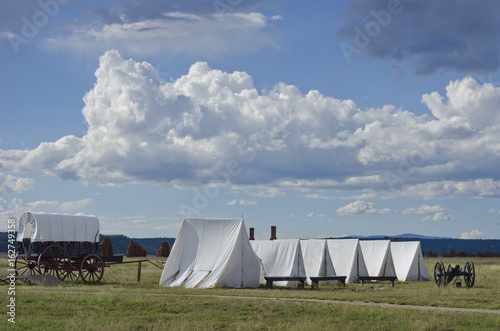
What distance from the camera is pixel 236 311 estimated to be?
19.2m

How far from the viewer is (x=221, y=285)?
27.8m

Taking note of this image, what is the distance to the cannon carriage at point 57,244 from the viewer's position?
1104 inches

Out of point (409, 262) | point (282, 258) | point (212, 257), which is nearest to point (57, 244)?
point (212, 257)

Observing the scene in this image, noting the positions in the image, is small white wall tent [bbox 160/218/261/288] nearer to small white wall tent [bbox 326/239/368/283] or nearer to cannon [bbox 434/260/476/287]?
small white wall tent [bbox 326/239/368/283]

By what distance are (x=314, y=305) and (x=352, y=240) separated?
1615 centimetres

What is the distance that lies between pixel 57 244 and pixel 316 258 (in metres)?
13.1

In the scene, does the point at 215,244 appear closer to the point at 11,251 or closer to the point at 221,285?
the point at 221,285

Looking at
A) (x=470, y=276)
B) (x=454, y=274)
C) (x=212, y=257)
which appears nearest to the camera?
(x=212, y=257)

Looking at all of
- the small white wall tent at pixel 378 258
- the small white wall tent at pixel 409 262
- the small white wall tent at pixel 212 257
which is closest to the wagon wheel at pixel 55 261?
the small white wall tent at pixel 212 257

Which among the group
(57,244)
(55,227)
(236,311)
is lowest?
(236,311)

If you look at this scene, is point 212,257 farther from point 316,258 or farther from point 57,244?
point 57,244

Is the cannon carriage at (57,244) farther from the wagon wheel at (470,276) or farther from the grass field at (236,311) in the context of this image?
the wagon wheel at (470,276)

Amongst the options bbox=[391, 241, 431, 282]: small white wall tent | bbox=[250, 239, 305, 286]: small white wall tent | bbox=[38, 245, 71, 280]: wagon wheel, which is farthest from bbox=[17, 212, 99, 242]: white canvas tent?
bbox=[391, 241, 431, 282]: small white wall tent

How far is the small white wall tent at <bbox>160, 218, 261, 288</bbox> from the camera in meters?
28.1
